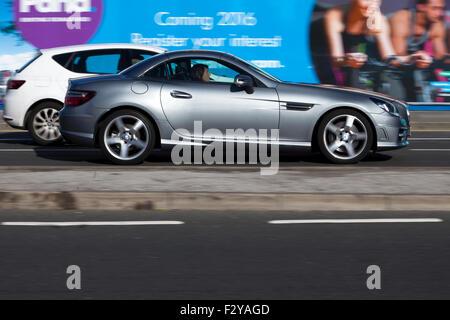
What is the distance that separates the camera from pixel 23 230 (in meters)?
6.63

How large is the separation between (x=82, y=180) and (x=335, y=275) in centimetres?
383

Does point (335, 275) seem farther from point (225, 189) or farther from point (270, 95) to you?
point (270, 95)

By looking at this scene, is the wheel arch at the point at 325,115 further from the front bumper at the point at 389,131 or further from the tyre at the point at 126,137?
the tyre at the point at 126,137

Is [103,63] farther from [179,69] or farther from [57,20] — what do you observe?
[57,20]

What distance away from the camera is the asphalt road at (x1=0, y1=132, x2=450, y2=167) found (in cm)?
1090

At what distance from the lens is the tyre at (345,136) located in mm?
10320

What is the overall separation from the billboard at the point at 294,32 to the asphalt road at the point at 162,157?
21.4 ft

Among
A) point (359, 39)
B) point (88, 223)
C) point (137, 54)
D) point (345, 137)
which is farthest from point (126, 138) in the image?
point (359, 39)

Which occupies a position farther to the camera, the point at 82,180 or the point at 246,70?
the point at 246,70

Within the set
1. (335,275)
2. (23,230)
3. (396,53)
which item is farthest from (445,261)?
(396,53)

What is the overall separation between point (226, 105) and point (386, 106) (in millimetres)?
1982

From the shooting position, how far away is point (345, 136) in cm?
1042

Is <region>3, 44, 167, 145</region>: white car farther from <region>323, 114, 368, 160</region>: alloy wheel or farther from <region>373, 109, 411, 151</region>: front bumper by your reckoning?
<region>373, 109, 411, 151</region>: front bumper
